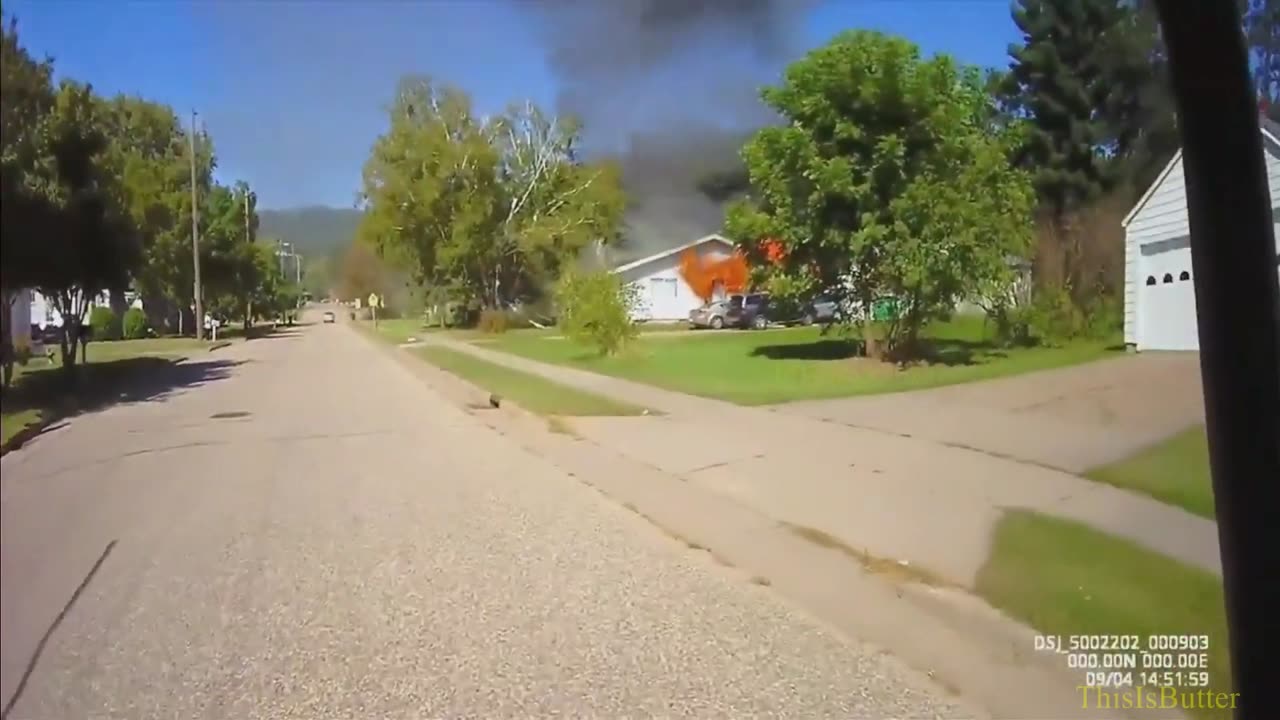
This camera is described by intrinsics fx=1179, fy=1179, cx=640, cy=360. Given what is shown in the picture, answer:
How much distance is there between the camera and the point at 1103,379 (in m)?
21.7

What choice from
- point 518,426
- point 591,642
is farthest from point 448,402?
point 591,642

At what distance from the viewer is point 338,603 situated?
22.5ft

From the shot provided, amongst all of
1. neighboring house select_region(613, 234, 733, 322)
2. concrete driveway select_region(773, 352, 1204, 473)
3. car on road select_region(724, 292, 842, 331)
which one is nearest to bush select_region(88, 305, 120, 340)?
concrete driveway select_region(773, 352, 1204, 473)

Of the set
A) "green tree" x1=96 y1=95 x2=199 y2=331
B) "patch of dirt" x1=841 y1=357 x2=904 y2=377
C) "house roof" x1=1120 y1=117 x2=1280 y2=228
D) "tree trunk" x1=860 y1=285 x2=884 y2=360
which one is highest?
"house roof" x1=1120 y1=117 x2=1280 y2=228

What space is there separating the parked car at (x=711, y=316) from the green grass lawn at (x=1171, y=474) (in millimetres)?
42358

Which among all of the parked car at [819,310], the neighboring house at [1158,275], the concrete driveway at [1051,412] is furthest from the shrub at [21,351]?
the parked car at [819,310]

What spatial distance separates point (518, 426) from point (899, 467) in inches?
283

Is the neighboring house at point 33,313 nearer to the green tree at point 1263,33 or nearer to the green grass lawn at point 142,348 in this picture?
the green grass lawn at point 142,348

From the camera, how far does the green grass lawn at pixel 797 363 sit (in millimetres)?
23177

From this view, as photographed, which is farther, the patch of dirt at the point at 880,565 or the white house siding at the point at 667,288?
the white house siding at the point at 667,288

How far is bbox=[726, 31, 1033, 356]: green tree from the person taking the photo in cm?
2566

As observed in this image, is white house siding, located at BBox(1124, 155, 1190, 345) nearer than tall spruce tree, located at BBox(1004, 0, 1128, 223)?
No

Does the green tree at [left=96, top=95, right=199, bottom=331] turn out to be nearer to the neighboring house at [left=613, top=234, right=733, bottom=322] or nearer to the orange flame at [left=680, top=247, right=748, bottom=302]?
the orange flame at [left=680, top=247, right=748, bottom=302]
